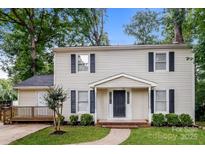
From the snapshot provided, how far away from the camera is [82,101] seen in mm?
14023

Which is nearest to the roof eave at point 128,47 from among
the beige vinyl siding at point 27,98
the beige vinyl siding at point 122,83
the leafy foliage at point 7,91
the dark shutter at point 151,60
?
the dark shutter at point 151,60

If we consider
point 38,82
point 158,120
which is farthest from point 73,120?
point 158,120

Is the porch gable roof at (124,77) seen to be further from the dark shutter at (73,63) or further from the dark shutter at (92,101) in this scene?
the dark shutter at (73,63)

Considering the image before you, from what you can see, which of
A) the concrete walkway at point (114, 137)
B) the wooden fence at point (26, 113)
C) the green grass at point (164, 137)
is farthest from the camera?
the wooden fence at point (26, 113)

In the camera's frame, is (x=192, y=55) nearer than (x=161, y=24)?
Yes

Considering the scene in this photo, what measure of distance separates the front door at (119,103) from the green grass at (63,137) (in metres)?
2.10

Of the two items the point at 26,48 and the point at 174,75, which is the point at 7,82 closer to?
the point at 26,48

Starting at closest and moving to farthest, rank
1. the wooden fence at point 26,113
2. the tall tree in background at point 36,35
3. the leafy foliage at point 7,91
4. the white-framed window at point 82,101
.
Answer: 1. the white-framed window at point 82,101
2. the wooden fence at point 26,113
3. the tall tree in background at point 36,35
4. the leafy foliage at point 7,91

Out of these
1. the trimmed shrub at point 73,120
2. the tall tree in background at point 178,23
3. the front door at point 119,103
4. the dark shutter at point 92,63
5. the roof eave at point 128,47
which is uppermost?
the tall tree in background at point 178,23

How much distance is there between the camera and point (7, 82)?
80.0 ft

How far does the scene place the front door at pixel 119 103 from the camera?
1383 cm
